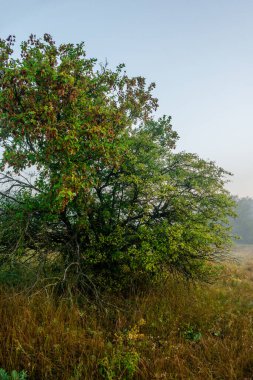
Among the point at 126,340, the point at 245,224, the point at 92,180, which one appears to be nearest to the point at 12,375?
the point at 126,340

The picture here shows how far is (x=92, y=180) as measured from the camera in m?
6.00

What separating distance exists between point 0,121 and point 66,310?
178 inches

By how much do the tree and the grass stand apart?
1.15m

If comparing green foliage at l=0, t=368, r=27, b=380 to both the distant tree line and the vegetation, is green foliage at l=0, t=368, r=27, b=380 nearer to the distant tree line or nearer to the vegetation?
the vegetation

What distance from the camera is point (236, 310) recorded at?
7.75 meters

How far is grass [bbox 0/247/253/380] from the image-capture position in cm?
460

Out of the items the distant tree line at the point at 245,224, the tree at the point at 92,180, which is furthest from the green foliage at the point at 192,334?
the distant tree line at the point at 245,224

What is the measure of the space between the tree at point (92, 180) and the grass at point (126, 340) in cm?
115

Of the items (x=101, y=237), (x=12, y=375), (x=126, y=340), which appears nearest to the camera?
(x=12, y=375)

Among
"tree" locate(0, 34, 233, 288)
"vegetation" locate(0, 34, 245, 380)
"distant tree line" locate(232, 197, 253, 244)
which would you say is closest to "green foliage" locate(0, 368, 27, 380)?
"vegetation" locate(0, 34, 245, 380)

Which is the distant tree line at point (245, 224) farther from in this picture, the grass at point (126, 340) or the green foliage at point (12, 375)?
the green foliage at point (12, 375)

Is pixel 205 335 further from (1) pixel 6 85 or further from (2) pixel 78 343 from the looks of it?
(1) pixel 6 85

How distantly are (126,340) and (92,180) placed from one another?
352cm

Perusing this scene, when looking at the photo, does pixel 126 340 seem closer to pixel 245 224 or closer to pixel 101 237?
pixel 101 237
